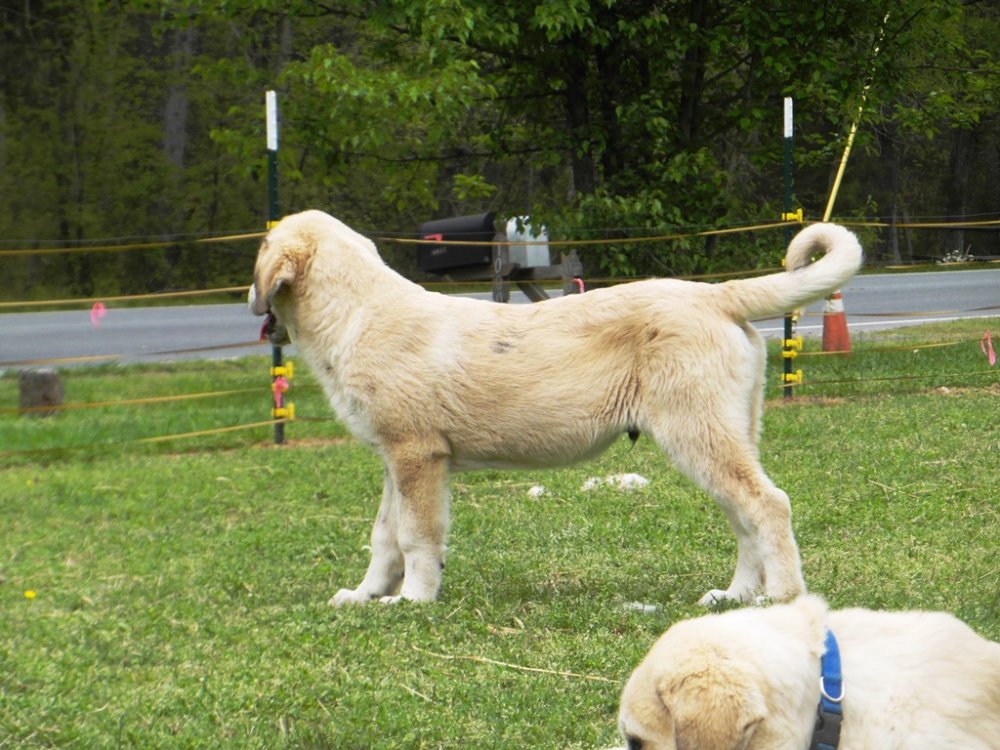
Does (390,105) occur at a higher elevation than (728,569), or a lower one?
higher

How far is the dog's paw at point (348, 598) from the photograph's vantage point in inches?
232

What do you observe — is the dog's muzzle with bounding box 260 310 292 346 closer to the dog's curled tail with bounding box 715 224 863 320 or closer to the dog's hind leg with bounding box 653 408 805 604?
the dog's hind leg with bounding box 653 408 805 604

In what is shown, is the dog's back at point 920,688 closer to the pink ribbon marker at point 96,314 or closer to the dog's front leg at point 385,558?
the dog's front leg at point 385,558

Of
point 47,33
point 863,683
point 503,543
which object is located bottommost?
point 503,543

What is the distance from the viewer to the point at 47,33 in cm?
2998

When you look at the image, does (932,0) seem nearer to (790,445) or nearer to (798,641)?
(790,445)

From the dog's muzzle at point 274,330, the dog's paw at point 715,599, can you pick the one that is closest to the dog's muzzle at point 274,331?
the dog's muzzle at point 274,330

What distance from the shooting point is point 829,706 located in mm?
2949

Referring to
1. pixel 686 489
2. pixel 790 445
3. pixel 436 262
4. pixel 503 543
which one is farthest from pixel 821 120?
pixel 503 543

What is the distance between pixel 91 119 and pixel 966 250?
2042cm

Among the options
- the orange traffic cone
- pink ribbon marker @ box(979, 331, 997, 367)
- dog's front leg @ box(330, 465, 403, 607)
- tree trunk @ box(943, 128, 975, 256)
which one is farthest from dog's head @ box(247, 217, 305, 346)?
tree trunk @ box(943, 128, 975, 256)

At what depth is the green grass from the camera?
438 cm

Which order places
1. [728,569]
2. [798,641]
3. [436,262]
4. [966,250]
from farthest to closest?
[966,250] → [436,262] → [728,569] → [798,641]

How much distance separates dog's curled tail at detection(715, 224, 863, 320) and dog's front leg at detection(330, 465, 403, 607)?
181 cm
